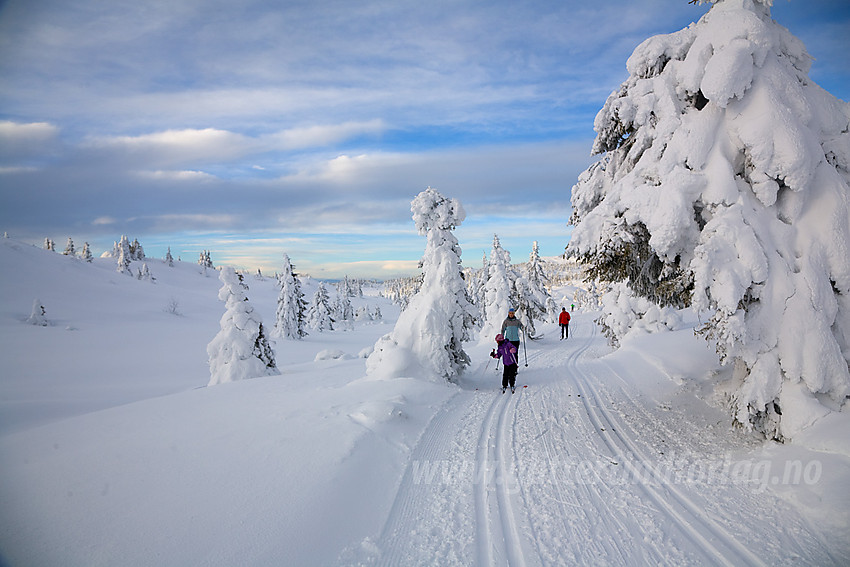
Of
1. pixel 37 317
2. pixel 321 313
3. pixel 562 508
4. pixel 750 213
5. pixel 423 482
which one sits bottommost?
pixel 321 313

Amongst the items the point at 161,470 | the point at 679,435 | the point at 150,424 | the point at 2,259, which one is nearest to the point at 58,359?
the point at 150,424

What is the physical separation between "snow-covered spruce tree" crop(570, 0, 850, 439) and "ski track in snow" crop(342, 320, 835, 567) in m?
2.14

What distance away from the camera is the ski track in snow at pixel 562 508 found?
3.86 m

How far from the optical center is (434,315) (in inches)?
460

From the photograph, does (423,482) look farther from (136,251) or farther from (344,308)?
(136,251)

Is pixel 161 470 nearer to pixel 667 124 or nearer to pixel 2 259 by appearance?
pixel 667 124

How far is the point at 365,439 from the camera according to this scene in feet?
20.7

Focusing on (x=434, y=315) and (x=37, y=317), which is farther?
(x=37, y=317)

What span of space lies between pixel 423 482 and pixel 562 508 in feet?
6.19

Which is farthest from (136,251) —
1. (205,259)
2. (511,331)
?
(511,331)

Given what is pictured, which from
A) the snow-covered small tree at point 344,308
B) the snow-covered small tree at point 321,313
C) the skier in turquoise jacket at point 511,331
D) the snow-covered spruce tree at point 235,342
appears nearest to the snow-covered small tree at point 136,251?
the snow-covered small tree at point 344,308

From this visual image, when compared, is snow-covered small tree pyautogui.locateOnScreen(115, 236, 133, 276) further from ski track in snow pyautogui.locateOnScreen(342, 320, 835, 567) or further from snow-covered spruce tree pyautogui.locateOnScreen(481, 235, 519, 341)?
ski track in snow pyautogui.locateOnScreen(342, 320, 835, 567)

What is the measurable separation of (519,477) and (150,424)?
22.1 ft

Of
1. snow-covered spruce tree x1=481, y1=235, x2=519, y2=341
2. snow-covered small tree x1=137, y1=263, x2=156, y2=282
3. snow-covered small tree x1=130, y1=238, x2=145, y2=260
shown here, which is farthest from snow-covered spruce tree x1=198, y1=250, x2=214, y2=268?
snow-covered spruce tree x1=481, y1=235, x2=519, y2=341
